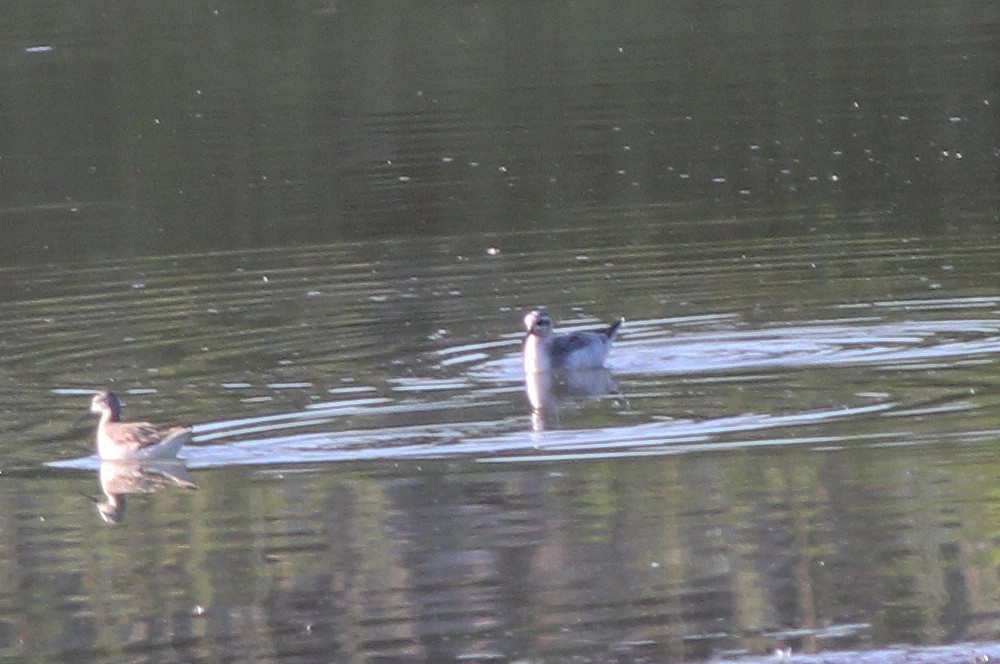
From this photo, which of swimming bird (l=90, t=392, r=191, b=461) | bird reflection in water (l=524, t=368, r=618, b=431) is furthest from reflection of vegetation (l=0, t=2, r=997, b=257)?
swimming bird (l=90, t=392, r=191, b=461)

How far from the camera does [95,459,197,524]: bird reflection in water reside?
13266 mm

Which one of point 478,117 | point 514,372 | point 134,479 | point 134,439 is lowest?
point 134,479

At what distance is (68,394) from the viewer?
52.0 ft

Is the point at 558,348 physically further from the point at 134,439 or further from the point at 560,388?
the point at 134,439

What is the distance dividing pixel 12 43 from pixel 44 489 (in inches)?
1239

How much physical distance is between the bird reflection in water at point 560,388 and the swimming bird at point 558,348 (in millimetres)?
53

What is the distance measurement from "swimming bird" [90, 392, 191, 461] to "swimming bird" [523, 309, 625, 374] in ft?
9.69

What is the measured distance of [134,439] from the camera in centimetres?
1373

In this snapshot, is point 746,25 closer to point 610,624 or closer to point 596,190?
point 596,190

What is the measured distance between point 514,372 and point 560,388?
691mm

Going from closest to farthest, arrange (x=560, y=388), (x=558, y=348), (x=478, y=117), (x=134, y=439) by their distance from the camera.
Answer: (x=134, y=439) < (x=560, y=388) < (x=558, y=348) < (x=478, y=117)

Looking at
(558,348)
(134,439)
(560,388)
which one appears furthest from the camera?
(558,348)

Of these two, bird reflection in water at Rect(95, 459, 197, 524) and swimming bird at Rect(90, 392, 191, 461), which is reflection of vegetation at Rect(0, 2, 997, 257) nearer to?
swimming bird at Rect(90, 392, 191, 461)

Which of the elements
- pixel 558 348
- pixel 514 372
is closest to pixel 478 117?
pixel 514 372
